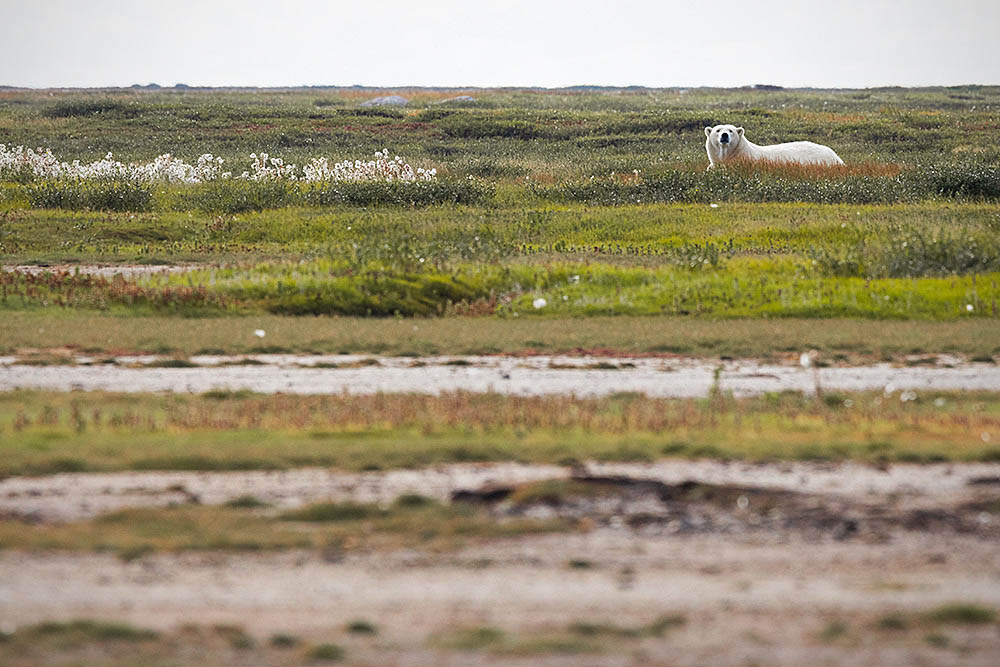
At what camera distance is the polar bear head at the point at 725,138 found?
4169cm

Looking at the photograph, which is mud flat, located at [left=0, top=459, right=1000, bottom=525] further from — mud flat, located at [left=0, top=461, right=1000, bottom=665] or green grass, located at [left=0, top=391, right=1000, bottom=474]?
green grass, located at [left=0, top=391, right=1000, bottom=474]

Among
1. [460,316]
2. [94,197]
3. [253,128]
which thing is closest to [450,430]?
[460,316]

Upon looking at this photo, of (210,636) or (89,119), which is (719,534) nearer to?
(210,636)

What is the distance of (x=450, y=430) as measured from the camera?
12.4 metres

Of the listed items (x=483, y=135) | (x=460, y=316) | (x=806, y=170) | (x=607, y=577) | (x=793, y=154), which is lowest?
(x=460, y=316)

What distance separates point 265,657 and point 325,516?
2.51 meters

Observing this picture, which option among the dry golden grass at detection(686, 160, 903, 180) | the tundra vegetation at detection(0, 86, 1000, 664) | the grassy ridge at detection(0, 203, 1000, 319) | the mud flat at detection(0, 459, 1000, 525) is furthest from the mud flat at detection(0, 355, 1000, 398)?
the dry golden grass at detection(686, 160, 903, 180)

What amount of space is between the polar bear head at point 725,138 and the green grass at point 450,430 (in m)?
28.0

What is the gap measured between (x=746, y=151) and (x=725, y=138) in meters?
1.08

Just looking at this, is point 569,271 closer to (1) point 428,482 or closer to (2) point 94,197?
(1) point 428,482

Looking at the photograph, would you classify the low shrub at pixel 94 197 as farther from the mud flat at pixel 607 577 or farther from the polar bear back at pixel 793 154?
the mud flat at pixel 607 577

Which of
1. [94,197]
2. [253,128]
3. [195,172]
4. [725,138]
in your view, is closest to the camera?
[94,197]

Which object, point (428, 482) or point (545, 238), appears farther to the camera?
point (545, 238)

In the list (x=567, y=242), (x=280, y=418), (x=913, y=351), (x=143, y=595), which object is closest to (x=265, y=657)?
(x=143, y=595)
